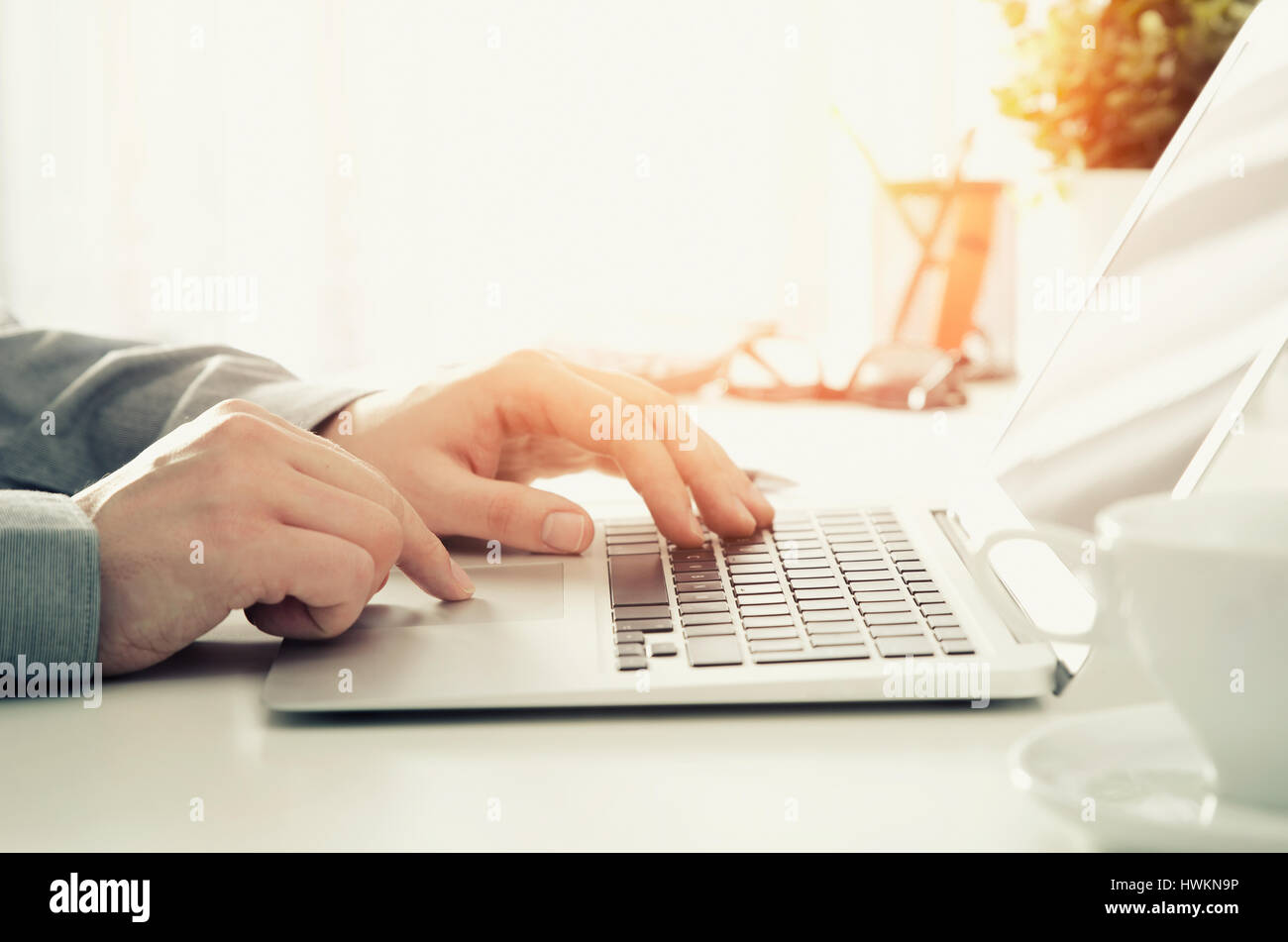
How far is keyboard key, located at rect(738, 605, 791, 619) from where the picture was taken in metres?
0.52

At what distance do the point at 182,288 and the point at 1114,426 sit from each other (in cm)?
187

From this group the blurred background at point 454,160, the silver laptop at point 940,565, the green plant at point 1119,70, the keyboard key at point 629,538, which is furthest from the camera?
the blurred background at point 454,160

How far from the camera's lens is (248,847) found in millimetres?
342

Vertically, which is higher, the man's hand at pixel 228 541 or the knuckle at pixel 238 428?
the knuckle at pixel 238 428

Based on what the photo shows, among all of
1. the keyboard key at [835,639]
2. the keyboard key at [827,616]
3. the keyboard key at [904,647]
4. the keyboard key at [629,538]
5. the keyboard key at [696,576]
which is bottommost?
the keyboard key at [629,538]

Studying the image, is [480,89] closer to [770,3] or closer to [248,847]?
[770,3]

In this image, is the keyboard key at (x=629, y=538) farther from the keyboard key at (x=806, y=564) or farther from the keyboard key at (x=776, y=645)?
the keyboard key at (x=776, y=645)

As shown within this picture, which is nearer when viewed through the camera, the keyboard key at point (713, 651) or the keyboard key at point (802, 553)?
the keyboard key at point (713, 651)

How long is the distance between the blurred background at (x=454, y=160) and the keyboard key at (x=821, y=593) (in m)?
1.31

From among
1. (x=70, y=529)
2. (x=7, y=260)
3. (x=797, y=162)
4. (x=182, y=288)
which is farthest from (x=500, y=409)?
(x=7, y=260)

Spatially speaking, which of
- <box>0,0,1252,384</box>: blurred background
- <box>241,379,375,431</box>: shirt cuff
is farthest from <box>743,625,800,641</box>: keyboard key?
<box>0,0,1252,384</box>: blurred background

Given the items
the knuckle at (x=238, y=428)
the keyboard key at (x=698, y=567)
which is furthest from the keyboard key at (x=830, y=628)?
the knuckle at (x=238, y=428)

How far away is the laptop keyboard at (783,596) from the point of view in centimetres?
47

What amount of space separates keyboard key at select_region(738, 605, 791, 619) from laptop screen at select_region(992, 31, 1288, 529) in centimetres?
16
